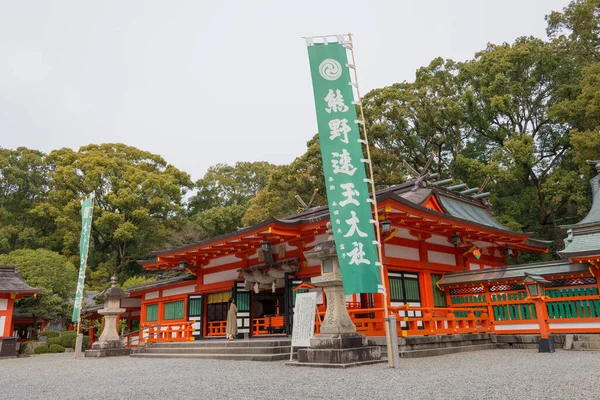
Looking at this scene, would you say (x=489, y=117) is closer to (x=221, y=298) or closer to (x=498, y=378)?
(x=221, y=298)

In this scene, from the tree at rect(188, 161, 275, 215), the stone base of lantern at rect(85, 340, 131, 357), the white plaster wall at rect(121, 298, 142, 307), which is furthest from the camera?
the tree at rect(188, 161, 275, 215)

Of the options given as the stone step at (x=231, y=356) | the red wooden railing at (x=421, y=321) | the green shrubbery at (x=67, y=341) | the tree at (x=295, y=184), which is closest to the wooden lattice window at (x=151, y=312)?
the green shrubbery at (x=67, y=341)

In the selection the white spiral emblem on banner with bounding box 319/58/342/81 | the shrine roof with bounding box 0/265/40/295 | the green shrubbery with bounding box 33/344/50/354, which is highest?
the white spiral emblem on banner with bounding box 319/58/342/81

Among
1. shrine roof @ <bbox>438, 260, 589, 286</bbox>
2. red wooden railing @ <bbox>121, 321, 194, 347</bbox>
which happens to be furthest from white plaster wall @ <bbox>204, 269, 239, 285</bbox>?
shrine roof @ <bbox>438, 260, 589, 286</bbox>

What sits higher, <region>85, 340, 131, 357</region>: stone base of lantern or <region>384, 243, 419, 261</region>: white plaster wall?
<region>384, 243, 419, 261</region>: white plaster wall

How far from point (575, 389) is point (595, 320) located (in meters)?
6.94

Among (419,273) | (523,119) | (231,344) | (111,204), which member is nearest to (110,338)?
(231,344)

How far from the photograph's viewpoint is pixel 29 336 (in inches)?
1171

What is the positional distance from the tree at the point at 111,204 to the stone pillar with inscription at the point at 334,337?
28.2 m

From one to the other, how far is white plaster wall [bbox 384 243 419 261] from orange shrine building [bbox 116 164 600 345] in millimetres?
53

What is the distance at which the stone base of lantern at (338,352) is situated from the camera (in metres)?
8.02

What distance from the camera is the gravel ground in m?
5.11

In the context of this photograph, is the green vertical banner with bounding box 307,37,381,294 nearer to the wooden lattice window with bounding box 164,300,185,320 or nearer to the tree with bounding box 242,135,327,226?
the wooden lattice window with bounding box 164,300,185,320

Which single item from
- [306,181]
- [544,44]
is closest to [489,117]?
[544,44]
